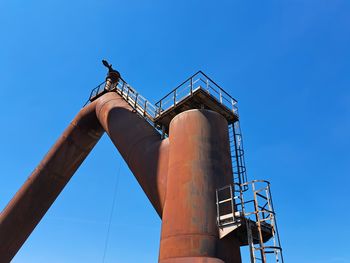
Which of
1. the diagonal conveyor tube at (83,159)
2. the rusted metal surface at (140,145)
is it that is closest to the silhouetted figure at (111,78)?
the diagonal conveyor tube at (83,159)

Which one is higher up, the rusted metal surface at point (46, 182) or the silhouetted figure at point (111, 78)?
the silhouetted figure at point (111, 78)

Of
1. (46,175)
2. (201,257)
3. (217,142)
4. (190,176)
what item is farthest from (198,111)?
(46,175)

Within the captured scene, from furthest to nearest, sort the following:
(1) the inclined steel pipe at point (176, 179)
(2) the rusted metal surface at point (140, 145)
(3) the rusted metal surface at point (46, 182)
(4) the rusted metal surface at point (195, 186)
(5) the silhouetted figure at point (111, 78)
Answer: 1. (5) the silhouetted figure at point (111, 78)
2. (3) the rusted metal surface at point (46, 182)
3. (2) the rusted metal surface at point (140, 145)
4. (1) the inclined steel pipe at point (176, 179)
5. (4) the rusted metal surface at point (195, 186)

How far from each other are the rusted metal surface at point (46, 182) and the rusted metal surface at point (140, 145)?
3890mm

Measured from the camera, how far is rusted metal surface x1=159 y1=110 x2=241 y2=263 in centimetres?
892

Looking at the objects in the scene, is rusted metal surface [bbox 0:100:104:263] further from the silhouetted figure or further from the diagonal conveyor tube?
the silhouetted figure

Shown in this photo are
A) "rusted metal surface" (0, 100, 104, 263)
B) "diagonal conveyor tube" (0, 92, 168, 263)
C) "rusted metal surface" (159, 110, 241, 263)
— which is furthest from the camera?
"rusted metal surface" (0, 100, 104, 263)

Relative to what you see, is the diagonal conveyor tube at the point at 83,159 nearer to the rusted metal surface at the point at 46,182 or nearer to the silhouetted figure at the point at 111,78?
the rusted metal surface at the point at 46,182

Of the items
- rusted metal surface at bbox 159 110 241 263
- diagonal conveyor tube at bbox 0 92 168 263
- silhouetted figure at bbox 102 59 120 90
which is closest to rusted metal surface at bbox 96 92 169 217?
diagonal conveyor tube at bbox 0 92 168 263

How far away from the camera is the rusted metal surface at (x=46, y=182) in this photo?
18.8 m

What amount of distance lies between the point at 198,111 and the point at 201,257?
5.66 metres

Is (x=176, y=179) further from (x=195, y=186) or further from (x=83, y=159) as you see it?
(x=83, y=159)

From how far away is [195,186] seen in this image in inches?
389

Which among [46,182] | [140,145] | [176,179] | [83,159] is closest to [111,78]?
[83,159]
